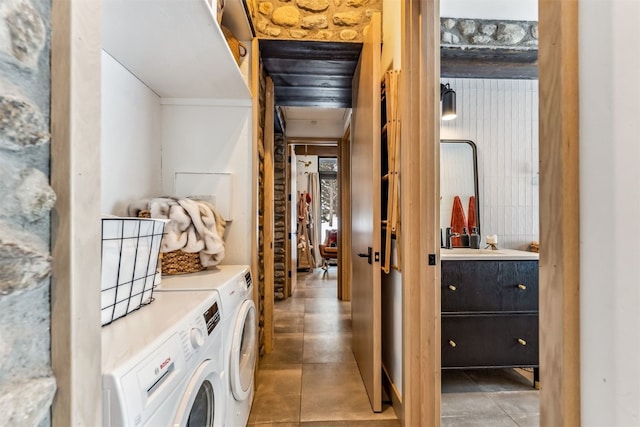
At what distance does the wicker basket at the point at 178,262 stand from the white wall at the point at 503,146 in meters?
2.22

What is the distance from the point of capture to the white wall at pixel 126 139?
140 centimetres

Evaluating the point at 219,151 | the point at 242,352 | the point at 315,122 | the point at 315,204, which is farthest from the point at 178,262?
the point at 315,204

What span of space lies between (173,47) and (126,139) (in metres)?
0.54

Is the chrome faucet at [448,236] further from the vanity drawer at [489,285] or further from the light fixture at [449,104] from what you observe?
the light fixture at [449,104]

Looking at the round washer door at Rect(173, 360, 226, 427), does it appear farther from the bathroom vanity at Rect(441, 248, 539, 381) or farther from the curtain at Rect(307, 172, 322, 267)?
the curtain at Rect(307, 172, 322, 267)

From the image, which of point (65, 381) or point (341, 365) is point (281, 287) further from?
point (65, 381)

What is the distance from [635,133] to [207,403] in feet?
4.43

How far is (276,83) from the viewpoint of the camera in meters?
2.66

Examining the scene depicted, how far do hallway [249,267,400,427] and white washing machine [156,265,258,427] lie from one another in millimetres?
341

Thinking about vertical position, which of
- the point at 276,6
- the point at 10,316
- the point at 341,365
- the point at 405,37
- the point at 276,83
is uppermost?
the point at 276,6

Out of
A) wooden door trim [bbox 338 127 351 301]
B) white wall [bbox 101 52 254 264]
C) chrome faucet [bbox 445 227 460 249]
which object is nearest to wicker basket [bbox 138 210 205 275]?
white wall [bbox 101 52 254 264]

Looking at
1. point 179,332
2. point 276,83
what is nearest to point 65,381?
point 179,332

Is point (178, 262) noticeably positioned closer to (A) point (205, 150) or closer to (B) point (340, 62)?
(A) point (205, 150)

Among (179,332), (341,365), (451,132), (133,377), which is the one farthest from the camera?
(451,132)
